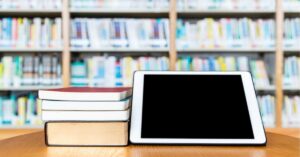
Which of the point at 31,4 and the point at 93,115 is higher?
the point at 31,4

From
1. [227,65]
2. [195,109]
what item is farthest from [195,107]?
[227,65]

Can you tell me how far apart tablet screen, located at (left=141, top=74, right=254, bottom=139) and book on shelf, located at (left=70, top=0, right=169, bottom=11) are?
1939 mm

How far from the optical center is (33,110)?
9.09 feet

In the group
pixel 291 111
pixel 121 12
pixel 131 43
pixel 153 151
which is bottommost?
pixel 291 111

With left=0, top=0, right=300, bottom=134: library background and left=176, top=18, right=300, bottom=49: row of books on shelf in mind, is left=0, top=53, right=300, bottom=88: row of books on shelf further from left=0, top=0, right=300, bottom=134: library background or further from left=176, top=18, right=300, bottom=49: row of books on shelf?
left=176, top=18, right=300, bottom=49: row of books on shelf

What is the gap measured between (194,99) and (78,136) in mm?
280

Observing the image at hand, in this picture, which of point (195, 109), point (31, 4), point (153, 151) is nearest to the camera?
point (153, 151)

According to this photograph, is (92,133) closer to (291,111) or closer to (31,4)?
(31,4)

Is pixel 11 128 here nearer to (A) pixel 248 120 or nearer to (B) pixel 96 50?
(B) pixel 96 50

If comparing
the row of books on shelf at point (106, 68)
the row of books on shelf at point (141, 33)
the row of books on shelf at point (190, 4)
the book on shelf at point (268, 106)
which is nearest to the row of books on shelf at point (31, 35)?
the row of books on shelf at point (141, 33)

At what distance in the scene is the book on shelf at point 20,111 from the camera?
273 centimetres

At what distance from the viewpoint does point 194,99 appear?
0.84m

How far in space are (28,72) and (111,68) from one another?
64 cm

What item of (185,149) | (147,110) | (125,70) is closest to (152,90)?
(147,110)
